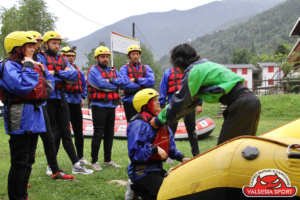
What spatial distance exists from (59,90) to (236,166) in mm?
3504

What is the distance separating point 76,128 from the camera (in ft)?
17.3

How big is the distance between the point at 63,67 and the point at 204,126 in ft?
19.8

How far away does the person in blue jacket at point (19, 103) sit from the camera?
10.2ft

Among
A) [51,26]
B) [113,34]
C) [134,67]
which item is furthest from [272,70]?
[134,67]

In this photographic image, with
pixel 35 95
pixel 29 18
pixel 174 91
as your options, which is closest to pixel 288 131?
pixel 174 91

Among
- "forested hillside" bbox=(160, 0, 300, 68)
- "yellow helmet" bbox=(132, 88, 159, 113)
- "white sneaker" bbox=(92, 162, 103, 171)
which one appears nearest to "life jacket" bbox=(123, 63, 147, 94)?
"white sneaker" bbox=(92, 162, 103, 171)

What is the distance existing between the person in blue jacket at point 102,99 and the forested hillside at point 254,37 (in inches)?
4289

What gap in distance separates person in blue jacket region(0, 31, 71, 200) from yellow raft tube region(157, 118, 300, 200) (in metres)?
1.91

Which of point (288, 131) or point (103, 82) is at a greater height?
point (103, 82)

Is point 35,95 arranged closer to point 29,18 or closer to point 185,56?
point 185,56

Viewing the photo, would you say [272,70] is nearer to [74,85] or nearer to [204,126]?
[204,126]

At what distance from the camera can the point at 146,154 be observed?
10.7ft

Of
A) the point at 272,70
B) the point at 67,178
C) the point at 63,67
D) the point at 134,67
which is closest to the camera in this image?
the point at 67,178

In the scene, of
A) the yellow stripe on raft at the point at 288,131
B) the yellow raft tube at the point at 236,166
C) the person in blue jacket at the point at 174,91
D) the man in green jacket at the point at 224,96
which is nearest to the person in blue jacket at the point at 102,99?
the person in blue jacket at the point at 174,91
